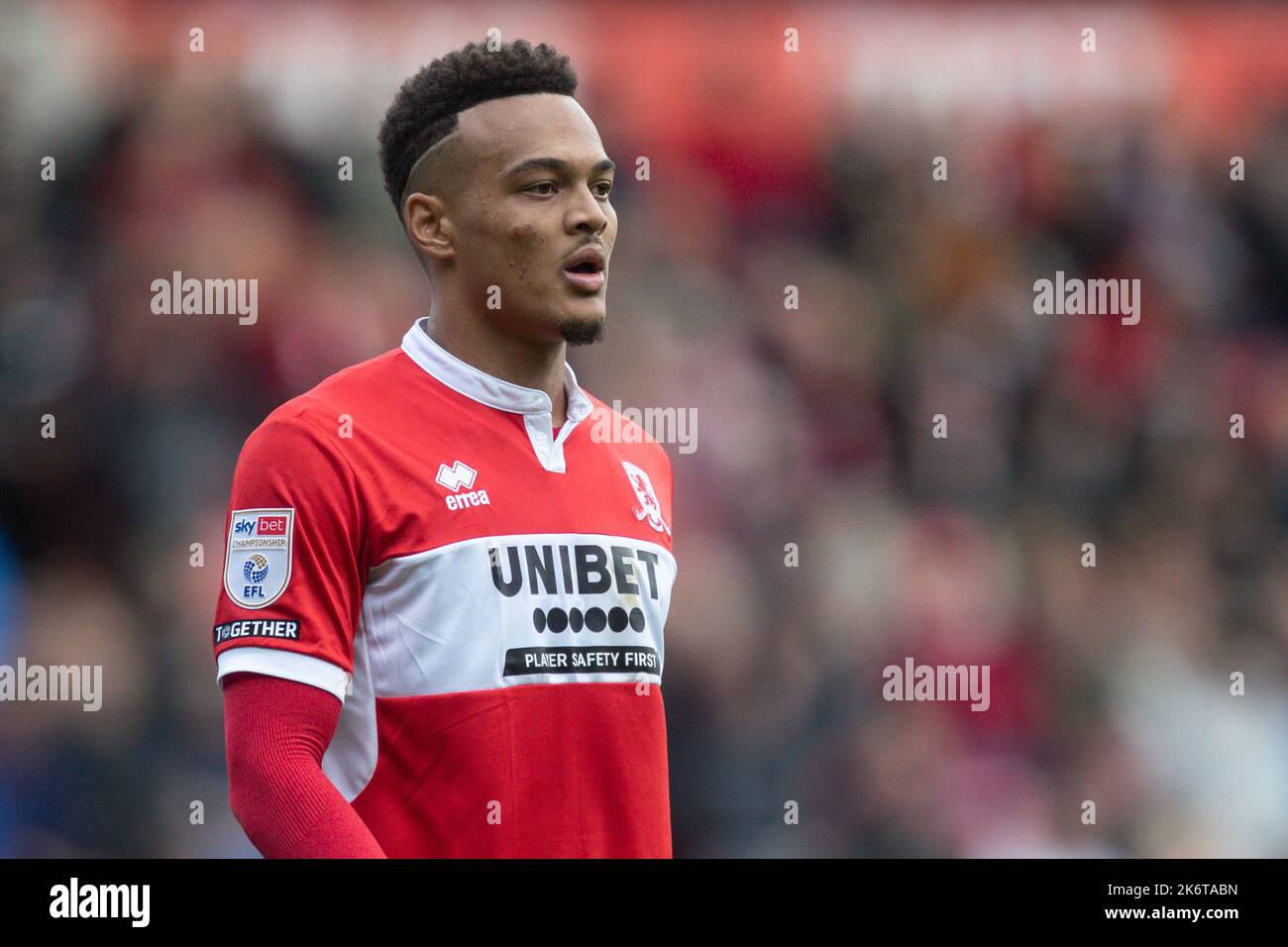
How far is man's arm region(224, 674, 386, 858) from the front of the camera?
6.98ft

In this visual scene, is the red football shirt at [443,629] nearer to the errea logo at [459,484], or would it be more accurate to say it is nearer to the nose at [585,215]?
the errea logo at [459,484]

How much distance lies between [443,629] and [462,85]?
1.01 m

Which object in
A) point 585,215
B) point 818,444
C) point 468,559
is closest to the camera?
point 468,559

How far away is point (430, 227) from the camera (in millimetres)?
2672

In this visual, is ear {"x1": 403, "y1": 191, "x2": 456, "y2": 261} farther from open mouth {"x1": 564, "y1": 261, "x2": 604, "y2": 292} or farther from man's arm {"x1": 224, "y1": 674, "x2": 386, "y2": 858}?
man's arm {"x1": 224, "y1": 674, "x2": 386, "y2": 858}

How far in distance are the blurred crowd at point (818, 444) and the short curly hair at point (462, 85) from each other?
224cm

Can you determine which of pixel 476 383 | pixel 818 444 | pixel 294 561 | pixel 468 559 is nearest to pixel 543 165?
pixel 476 383

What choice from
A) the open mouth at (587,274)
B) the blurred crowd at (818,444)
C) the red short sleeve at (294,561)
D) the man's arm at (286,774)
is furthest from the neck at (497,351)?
the blurred crowd at (818,444)

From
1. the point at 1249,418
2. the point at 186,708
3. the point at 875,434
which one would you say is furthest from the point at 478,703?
the point at 1249,418

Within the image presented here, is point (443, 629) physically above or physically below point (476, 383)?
below

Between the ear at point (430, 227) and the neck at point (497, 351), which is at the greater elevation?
the ear at point (430, 227)

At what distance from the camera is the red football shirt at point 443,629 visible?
2.27m

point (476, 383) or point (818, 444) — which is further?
point (818, 444)

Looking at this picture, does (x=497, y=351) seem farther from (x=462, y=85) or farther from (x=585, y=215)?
(x=462, y=85)
